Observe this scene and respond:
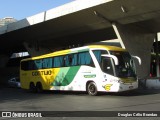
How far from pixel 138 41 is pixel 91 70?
1758 centimetres

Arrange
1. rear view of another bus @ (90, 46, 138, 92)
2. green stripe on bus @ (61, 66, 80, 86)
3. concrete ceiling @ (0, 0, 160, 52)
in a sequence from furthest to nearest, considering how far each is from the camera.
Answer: concrete ceiling @ (0, 0, 160, 52), green stripe on bus @ (61, 66, 80, 86), rear view of another bus @ (90, 46, 138, 92)

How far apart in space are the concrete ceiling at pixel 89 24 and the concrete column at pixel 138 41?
0.75 m

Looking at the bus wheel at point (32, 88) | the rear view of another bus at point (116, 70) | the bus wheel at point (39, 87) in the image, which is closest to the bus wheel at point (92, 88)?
the rear view of another bus at point (116, 70)

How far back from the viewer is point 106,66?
21.0 metres

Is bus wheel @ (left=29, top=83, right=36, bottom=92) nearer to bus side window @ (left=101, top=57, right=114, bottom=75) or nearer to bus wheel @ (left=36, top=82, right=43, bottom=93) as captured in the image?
bus wheel @ (left=36, top=82, right=43, bottom=93)

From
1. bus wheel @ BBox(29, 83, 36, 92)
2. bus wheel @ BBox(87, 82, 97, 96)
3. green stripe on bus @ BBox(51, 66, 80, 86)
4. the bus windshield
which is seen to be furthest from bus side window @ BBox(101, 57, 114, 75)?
bus wheel @ BBox(29, 83, 36, 92)

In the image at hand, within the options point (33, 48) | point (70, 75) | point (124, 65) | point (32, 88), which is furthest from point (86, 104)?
point (33, 48)

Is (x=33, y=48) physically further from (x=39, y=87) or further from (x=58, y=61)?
(x=58, y=61)

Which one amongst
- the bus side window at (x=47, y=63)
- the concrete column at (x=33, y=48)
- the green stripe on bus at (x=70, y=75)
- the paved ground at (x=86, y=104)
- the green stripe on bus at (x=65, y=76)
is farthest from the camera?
the concrete column at (x=33, y=48)

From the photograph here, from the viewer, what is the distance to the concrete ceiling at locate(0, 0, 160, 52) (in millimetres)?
30230

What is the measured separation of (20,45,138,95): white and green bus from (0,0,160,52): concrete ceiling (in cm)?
739

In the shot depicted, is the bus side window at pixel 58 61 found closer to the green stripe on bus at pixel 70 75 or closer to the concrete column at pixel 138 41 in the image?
the green stripe on bus at pixel 70 75

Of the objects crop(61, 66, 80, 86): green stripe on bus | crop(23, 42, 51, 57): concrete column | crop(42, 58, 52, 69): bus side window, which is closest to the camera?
crop(61, 66, 80, 86): green stripe on bus

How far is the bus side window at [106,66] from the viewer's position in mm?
20781
